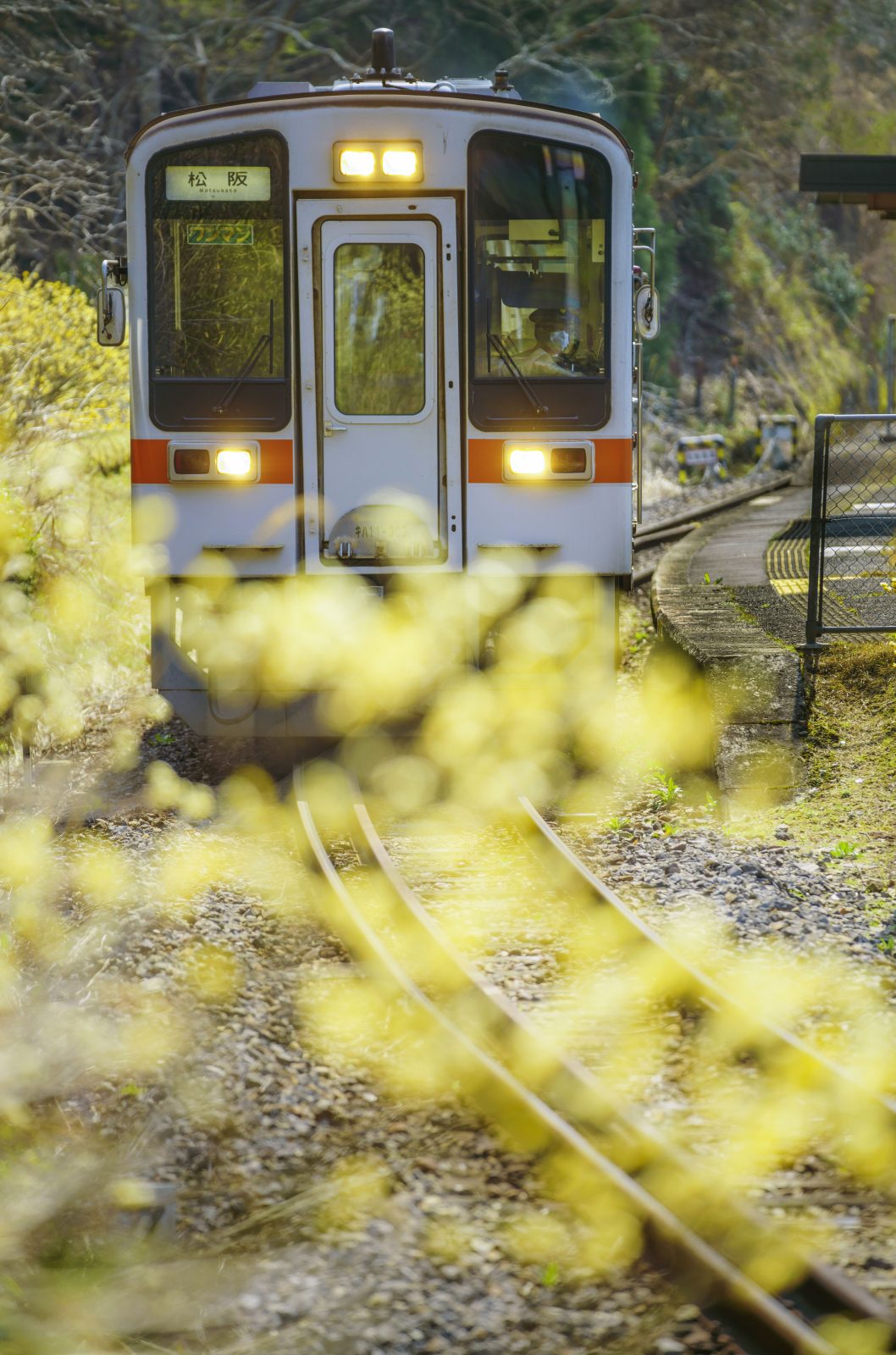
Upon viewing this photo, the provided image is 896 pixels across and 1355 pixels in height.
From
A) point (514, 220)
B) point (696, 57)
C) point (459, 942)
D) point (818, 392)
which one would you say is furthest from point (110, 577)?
point (818, 392)

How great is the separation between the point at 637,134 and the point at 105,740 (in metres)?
19.2

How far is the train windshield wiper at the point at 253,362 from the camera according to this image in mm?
7551

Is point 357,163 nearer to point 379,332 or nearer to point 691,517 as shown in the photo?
point 379,332

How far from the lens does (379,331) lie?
7625 millimetres

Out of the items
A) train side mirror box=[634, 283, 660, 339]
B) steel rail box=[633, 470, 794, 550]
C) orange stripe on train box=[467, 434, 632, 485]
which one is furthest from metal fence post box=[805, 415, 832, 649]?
steel rail box=[633, 470, 794, 550]

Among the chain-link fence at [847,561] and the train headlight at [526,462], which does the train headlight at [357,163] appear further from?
the chain-link fence at [847,561]

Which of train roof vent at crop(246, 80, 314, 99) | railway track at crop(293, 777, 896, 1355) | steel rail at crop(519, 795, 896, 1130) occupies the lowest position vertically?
railway track at crop(293, 777, 896, 1355)

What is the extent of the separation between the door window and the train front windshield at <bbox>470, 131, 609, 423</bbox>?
28 centimetres

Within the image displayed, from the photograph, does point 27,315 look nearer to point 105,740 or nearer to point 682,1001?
point 105,740

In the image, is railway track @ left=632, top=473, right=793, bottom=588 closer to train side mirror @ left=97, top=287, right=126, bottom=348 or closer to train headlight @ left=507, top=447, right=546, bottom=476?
train headlight @ left=507, top=447, right=546, bottom=476

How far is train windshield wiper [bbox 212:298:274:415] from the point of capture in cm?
755

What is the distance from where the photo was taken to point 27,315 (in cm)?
1077

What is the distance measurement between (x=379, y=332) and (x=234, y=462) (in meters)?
0.90

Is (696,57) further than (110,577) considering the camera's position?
Yes
